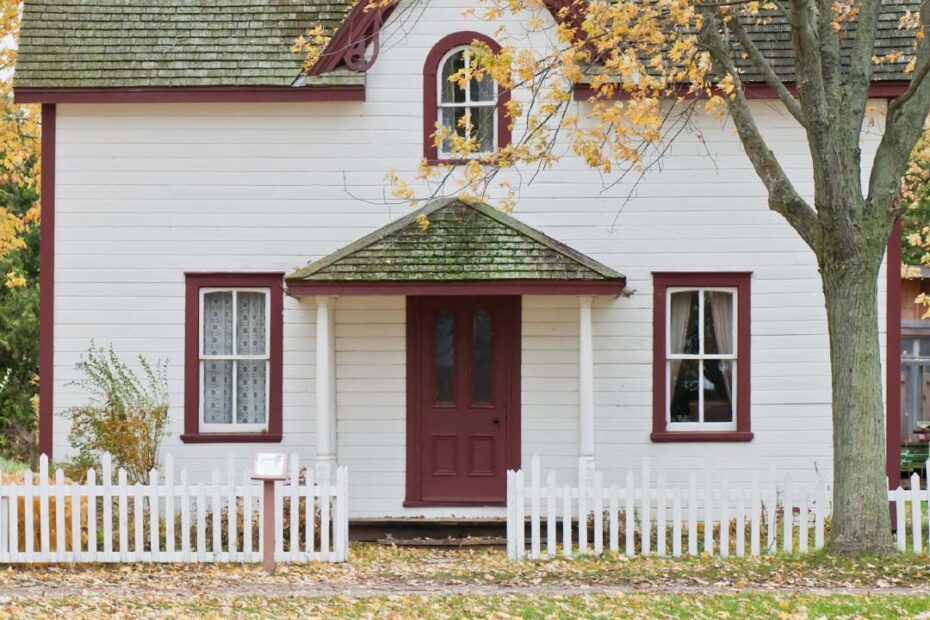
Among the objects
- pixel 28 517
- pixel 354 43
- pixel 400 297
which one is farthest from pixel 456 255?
pixel 28 517

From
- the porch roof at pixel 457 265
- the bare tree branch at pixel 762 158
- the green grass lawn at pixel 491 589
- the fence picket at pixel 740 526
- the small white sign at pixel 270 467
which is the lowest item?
the green grass lawn at pixel 491 589

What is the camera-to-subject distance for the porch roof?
14.8 m

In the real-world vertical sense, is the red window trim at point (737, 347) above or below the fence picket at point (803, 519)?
above

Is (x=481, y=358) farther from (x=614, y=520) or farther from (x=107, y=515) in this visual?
(x=107, y=515)

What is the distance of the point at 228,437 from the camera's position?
52.2 feet

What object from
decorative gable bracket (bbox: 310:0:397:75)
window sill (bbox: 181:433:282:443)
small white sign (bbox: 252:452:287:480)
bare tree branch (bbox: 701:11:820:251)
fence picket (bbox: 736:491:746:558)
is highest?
decorative gable bracket (bbox: 310:0:397:75)

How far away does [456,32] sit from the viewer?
1599 cm

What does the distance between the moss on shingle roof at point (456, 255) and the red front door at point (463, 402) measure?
985mm

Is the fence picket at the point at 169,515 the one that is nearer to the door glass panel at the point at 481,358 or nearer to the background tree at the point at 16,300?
the door glass panel at the point at 481,358

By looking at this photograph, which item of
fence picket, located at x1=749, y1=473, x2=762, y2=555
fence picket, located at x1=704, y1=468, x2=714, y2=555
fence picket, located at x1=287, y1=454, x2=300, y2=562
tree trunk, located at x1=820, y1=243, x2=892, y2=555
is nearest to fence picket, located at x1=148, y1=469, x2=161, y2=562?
fence picket, located at x1=287, y1=454, x2=300, y2=562

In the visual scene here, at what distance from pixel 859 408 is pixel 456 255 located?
194 inches

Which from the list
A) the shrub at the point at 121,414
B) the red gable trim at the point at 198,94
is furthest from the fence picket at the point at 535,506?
the red gable trim at the point at 198,94

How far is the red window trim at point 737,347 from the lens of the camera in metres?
15.9

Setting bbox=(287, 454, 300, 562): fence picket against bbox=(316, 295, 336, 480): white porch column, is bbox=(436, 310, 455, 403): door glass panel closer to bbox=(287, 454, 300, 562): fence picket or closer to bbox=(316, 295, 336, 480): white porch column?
bbox=(316, 295, 336, 480): white porch column
